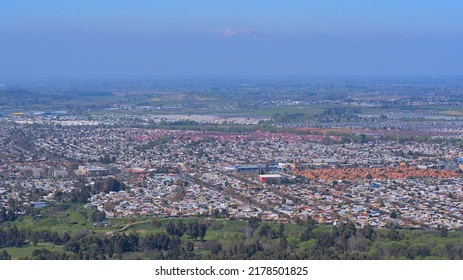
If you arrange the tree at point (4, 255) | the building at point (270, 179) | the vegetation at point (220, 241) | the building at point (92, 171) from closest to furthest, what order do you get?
the vegetation at point (220, 241)
the tree at point (4, 255)
the building at point (270, 179)
the building at point (92, 171)

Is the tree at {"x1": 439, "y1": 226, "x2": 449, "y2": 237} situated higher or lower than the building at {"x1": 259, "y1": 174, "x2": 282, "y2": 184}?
higher

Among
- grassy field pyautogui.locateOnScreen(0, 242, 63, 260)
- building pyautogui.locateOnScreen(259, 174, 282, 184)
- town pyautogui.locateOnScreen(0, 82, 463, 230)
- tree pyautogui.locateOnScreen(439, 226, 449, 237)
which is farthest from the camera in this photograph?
building pyautogui.locateOnScreen(259, 174, 282, 184)

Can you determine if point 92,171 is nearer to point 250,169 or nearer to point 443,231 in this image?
point 250,169

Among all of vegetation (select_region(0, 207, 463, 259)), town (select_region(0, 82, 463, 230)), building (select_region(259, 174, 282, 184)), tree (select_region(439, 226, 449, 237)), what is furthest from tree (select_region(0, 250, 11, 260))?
building (select_region(259, 174, 282, 184))

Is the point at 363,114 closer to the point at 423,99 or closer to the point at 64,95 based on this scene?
the point at 423,99

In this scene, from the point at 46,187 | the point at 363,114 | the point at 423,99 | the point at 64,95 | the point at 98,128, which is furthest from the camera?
the point at 64,95

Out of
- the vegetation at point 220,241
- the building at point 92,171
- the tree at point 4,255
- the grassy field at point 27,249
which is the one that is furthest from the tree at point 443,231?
the building at point 92,171

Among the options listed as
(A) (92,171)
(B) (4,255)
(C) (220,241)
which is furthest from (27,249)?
(A) (92,171)

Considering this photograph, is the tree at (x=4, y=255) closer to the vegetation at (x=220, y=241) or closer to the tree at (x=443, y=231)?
the vegetation at (x=220, y=241)

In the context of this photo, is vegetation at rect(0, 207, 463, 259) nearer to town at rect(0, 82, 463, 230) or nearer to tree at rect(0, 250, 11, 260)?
tree at rect(0, 250, 11, 260)

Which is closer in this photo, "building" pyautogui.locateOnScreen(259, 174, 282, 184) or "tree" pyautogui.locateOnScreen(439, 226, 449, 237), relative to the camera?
"tree" pyautogui.locateOnScreen(439, 226, 449, 237)
